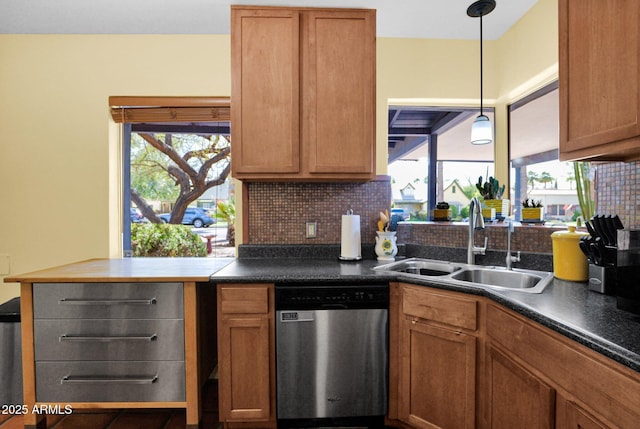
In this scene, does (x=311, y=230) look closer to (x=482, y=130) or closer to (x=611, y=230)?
(x=482, y=130)

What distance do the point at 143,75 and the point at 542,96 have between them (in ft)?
10.1

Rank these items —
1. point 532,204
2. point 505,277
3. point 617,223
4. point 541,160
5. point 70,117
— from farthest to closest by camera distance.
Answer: point 70,117 < point 541,160 < point 532,204 < point 505,277 < point 617,223

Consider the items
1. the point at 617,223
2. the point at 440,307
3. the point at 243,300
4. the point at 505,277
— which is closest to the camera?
the point at 617,223

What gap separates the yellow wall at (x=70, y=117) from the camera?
98.9 inches

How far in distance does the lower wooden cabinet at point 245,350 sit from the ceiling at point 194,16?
1.83 meters

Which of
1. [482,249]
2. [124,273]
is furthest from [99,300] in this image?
[482,249]

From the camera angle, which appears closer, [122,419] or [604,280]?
[604,280]

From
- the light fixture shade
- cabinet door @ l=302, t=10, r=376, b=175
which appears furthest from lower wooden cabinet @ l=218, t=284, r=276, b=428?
the light fixture shade

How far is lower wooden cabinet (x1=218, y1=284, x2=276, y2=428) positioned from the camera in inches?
64.7

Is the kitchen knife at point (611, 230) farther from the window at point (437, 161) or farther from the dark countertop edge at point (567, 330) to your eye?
the window at point (437, 161)

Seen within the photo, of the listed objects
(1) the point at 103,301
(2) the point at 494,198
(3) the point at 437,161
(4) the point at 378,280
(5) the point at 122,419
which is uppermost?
(3) the point at 437,161

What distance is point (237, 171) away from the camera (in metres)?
1.99

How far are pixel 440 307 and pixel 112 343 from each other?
66.2 inches

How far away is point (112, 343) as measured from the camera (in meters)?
1.67
